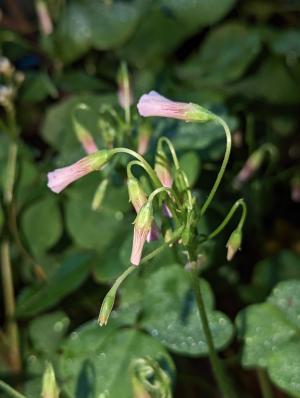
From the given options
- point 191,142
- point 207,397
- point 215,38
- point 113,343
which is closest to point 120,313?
point 113,343

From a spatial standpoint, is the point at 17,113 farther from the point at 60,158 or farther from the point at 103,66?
the point at 60,158

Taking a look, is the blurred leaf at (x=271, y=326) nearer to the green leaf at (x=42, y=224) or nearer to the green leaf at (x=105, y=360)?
the green leaf at (x=105, y=360)

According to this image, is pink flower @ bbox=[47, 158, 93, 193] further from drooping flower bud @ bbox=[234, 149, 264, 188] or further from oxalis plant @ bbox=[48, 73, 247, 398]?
drooping flower bud @ bbox=[234, 149, 264, 188]

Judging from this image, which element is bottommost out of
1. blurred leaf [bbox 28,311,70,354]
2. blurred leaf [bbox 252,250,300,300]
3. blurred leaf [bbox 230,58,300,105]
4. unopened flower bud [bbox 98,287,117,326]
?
blurred leaf [bbox 252,250,300,300]

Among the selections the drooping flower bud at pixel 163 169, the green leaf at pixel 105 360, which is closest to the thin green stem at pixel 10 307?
the green leaf at pixel 105 360

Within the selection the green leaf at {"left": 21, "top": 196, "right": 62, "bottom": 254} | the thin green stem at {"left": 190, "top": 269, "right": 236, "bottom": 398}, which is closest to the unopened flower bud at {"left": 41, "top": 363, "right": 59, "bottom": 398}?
the thin green stem at {"left": 190, "top": 269, "right": 236, "bottom": 398}

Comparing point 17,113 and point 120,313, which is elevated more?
point 120,313

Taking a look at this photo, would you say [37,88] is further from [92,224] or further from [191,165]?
[191,165]
